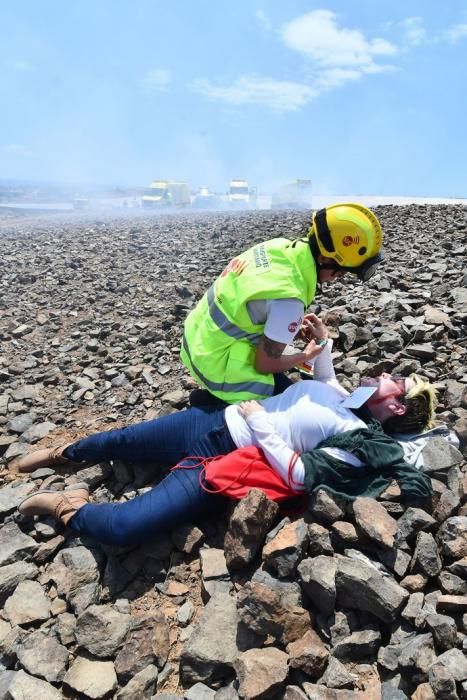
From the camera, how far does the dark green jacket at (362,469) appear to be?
356 cm

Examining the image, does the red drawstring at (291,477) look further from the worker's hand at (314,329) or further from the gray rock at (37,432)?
the gray rock at (37,432)

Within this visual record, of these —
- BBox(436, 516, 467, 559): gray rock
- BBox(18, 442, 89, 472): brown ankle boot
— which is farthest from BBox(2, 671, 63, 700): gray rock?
BBox(436, 516, 467, 559): gray rock

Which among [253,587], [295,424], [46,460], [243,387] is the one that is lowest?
[46,460]

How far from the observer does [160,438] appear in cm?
441

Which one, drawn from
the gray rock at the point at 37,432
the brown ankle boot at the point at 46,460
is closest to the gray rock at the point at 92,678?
the brown ankle boot at the point at 46,460

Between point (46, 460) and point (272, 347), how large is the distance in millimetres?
2588

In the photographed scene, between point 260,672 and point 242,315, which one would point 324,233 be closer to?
point 242,315

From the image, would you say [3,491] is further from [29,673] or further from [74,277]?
[74,277]

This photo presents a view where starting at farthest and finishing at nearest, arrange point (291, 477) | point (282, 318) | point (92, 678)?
point (282, 318), point (291, 477), point (92, 678)

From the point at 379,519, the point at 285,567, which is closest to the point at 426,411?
the point at 379,519

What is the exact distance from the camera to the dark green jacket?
11.7 ft

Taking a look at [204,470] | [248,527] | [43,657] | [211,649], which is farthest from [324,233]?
[43,657]

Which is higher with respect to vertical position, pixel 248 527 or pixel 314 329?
pixel 314 329

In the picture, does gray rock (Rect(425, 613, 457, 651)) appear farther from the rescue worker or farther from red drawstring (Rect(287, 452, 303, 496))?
the rescue worker
